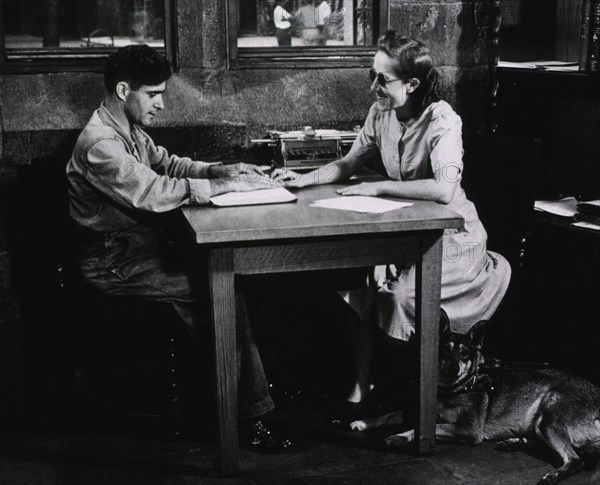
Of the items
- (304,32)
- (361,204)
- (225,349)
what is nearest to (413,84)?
(361,204)

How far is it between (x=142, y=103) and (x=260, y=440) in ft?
5.46

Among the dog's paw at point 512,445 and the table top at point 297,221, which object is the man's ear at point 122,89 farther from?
the dog's paw at point 512,445

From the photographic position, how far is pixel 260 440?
3.80m

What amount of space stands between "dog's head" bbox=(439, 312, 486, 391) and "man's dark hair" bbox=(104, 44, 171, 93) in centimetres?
174

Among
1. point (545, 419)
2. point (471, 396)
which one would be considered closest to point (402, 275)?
point (471, 396)

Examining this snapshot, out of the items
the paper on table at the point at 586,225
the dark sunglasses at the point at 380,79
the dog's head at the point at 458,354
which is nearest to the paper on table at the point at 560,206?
the paper on table at the point at 586,225

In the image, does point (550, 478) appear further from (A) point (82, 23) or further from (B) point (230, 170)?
(A) point (82, 23)

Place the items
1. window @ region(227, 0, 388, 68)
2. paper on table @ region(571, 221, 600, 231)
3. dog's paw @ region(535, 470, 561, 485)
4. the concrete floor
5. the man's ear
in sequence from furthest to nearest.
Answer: window @ region(227, 0, 388, 68)
paper on table @ region(571, 221, 600, 231)
the man's ear
the concrete floor
dog's paw @ region(535, 470, 561, 485)

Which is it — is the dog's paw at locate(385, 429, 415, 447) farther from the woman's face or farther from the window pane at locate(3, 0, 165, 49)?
the window pane at locate(3, 0, 165, 49)

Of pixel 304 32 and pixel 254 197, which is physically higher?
pixel 304 32

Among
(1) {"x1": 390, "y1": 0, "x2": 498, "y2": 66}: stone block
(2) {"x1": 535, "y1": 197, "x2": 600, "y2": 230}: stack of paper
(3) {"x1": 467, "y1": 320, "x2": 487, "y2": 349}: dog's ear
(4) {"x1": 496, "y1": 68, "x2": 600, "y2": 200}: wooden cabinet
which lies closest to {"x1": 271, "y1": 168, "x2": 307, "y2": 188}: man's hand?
(3) {"x1": 467, "y1": 320, "x2": 487, "y2": 349}: dog's ear

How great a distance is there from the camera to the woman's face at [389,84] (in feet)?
13.0

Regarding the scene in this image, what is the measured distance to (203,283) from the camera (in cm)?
373

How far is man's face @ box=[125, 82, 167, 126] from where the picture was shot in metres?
3.86
